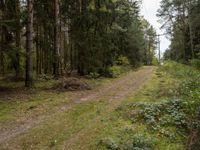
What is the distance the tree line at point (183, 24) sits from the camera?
34922 mm

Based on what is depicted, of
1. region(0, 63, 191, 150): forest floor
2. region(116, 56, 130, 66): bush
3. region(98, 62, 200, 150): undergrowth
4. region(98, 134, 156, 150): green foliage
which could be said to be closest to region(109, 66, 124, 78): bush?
region(116, 56, 130, 66): bush

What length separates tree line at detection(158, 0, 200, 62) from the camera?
1375 inches

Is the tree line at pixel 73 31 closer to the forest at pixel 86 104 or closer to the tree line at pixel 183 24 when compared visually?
the forest at pixel 86 104

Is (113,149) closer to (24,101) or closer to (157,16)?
(24,101)

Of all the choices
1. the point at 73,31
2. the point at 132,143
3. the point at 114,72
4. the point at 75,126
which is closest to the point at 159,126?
the point at 132,143

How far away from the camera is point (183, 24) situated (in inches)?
1677

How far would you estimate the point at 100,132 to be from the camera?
291 inches

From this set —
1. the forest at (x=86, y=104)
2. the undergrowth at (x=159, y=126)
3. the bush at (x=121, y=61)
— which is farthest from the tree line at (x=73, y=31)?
the undergrowth at (x=159, y=126)

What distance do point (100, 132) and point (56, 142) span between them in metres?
1.25

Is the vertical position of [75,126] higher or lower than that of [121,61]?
lower

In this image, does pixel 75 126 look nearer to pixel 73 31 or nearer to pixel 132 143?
pixel 132 143

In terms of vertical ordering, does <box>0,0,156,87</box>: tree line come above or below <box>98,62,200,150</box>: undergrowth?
above

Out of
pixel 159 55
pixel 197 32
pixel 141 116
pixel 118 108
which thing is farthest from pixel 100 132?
pixel 159 55

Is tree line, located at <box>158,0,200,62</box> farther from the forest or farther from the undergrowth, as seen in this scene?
Answer: the undergrowth
